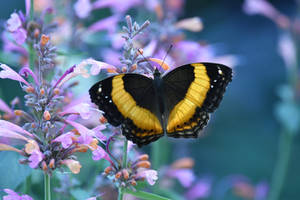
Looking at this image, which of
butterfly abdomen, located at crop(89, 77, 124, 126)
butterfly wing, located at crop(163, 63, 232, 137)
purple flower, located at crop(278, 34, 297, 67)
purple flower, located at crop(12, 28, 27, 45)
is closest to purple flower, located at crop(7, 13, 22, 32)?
purple flower, located at crop(12, 28, 27, 45)

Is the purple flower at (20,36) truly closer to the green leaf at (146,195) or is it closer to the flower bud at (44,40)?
the flower bud at (44,40)

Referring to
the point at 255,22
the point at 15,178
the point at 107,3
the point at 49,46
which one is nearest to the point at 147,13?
the point at 107,3

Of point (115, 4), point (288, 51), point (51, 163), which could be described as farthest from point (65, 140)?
point (288, 51)

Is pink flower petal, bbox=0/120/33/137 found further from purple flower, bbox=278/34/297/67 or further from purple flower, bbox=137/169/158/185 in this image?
purple flower, bbox=278/34/297/67

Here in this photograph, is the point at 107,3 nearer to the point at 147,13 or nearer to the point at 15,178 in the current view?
the point at 147,13

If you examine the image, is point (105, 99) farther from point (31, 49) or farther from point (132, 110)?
point (31, 49)

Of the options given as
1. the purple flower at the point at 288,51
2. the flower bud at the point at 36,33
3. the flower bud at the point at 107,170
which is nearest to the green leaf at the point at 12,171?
the flower bud at the point at 107,170
